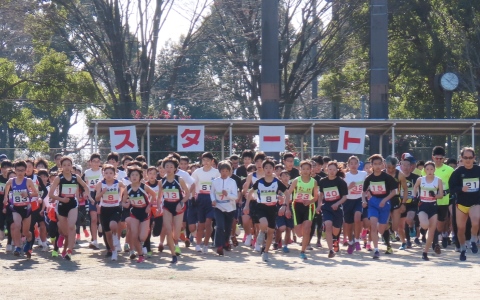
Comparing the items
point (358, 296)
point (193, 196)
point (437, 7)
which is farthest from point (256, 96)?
point (358, 296)

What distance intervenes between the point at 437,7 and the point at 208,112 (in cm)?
1198

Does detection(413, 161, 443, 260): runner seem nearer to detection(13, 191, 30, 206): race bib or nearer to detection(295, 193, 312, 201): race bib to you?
detection(295, 193, 312, 201): race bib

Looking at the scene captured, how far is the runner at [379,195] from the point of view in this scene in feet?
54.2

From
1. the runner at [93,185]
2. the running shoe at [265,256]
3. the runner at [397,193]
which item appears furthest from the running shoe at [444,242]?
the runner at [93,185]

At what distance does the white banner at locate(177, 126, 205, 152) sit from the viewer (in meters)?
24.9

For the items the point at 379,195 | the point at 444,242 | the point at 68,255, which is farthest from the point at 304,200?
the point at 68,255

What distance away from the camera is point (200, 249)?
1769 centimetres

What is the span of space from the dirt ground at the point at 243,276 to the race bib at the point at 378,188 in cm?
121

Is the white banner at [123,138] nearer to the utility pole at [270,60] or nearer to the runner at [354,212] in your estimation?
the utility pole at [270,60]

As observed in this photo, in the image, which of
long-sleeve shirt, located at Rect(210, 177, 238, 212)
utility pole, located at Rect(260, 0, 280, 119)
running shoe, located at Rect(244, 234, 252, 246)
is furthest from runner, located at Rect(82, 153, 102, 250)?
utility pole, located at Rect(260, 0, 280, 119)

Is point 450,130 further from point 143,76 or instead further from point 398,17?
point 143,76

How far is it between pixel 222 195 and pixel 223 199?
8cm

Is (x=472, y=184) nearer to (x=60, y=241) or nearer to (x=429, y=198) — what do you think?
(x=429, y=198)

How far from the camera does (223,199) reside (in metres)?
17.0
